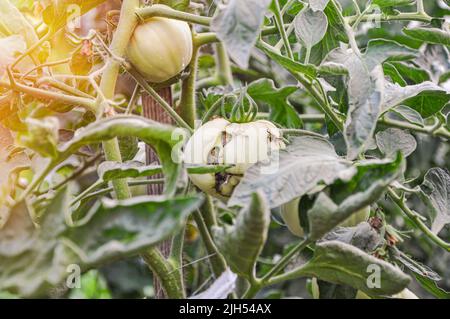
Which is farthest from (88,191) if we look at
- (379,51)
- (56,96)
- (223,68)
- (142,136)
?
(223,68)

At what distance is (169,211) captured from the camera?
1.41 ft

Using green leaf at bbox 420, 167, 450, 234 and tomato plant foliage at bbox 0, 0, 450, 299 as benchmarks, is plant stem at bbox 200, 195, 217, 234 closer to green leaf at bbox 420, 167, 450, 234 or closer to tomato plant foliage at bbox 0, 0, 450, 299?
tomato plant foliage at bbox 0, 0, 450, 299

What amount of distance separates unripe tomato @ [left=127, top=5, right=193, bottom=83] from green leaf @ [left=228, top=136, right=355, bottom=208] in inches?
8.4

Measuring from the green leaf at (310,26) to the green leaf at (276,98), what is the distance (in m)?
0.13

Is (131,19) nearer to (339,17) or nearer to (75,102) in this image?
(75,102)

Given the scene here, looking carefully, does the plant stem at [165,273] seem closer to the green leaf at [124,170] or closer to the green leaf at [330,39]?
the green leaf at [124,170]

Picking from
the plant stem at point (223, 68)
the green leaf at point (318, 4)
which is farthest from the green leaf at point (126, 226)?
the plant stem at point (223, 68)

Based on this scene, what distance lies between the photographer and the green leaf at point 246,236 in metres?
0.48

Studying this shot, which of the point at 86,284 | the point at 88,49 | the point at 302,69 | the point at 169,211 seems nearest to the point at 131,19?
the point at 88,49

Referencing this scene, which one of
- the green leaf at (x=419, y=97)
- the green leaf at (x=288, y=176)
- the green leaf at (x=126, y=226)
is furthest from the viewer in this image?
the green leaf at (x=419, y=97)

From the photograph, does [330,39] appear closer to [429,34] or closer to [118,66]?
[429,34]

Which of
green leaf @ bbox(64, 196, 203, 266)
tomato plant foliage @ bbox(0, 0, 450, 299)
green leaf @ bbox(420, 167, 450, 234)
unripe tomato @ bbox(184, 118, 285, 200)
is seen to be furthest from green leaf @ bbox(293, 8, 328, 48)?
green leaf @ bbox(64, 196, 203, 266)

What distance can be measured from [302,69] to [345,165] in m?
0.12

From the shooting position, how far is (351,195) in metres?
0.53
